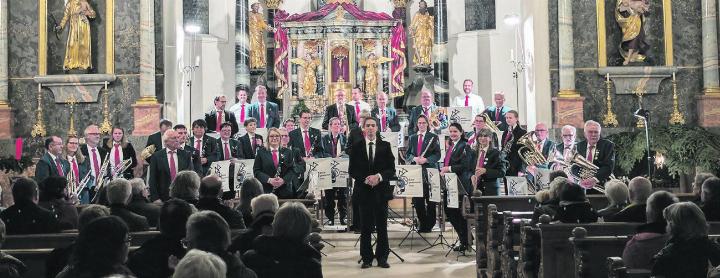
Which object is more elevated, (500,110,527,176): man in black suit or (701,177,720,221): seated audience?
(500,110,527,176): man in black suit

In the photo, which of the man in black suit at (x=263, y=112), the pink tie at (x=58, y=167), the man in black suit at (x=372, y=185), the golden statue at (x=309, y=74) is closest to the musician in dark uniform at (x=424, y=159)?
the man in black suit at (x=372, y=185)

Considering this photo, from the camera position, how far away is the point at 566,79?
15484mm

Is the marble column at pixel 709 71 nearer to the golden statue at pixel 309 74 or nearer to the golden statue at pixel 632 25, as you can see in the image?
the golden statue at pixel 632 25

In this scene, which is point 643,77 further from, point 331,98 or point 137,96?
point 137,96

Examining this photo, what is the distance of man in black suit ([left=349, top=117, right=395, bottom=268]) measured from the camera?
10109 mm

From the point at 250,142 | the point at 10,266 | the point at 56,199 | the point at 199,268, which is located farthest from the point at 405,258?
the point at 199,268

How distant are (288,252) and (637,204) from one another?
10.2 ft

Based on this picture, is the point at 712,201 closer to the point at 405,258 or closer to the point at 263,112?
the point at 405,258

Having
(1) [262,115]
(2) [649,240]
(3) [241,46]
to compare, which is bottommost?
(2) [649,240]

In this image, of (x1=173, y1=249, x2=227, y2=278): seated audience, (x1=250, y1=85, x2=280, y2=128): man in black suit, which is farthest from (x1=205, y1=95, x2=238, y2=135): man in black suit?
(x1=173, y1=249, x2=227, y2=278): seated audience

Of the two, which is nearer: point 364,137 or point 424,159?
point 364,137

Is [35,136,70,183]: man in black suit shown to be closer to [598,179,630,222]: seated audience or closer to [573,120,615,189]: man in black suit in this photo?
[573,120,615,189]: man in black suit

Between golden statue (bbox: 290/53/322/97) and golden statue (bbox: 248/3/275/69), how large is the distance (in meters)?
0.67

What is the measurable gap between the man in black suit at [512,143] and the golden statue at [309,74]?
22.0 feet
